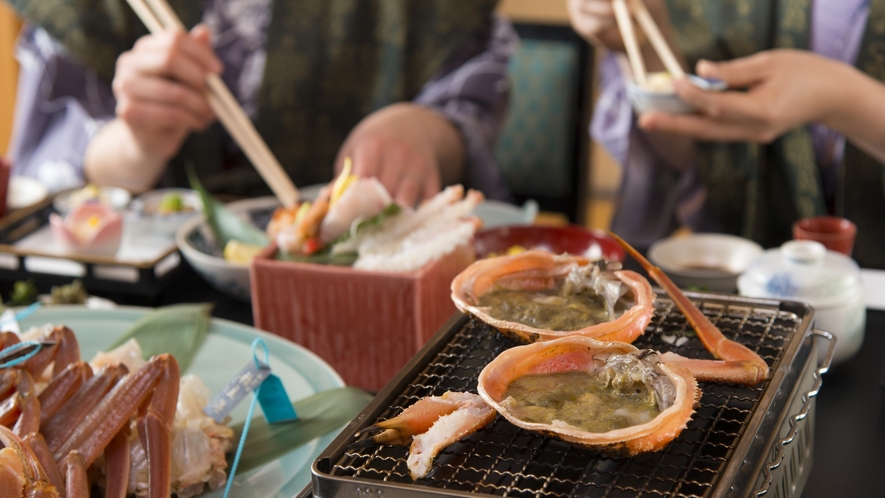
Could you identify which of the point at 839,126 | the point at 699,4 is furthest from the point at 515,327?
the point at 699,4

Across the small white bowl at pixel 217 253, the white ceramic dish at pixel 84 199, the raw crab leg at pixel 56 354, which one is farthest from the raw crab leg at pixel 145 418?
the white ceramic dish at pixel 84 199

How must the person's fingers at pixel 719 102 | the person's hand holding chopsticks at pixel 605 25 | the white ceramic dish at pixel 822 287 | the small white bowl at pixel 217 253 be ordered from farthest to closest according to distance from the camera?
the person's hand holding chopsticks at pixel 605 25
the person's fingers at pixel 719 102
the small white bowl at pixel 217 253
the white ceramic dish at pixel 822 287

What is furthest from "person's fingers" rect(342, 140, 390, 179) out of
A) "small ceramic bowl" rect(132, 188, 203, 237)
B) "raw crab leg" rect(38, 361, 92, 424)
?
"raw crab leg" rect(38, 361, 92, 424)

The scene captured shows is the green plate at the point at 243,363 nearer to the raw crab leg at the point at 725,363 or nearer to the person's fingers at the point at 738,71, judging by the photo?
the raw crab leg at the point at 725,363

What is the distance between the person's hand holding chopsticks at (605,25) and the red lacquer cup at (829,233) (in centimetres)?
77

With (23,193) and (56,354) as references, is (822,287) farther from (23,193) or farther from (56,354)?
(23,193)

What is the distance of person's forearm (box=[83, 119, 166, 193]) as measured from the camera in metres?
2.28

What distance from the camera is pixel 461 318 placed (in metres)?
0.91

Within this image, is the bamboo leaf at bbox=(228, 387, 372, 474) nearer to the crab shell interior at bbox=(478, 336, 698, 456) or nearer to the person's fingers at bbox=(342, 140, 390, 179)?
the crab shell interior at bbox=(478, 336, 698, 456)

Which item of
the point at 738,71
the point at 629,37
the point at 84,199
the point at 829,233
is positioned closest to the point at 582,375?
the point at 829,233

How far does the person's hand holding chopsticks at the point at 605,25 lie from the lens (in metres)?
2.05

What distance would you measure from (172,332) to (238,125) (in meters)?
0.61

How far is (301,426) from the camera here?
39.4 inches

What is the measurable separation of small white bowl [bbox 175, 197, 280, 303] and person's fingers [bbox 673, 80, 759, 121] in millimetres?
875
